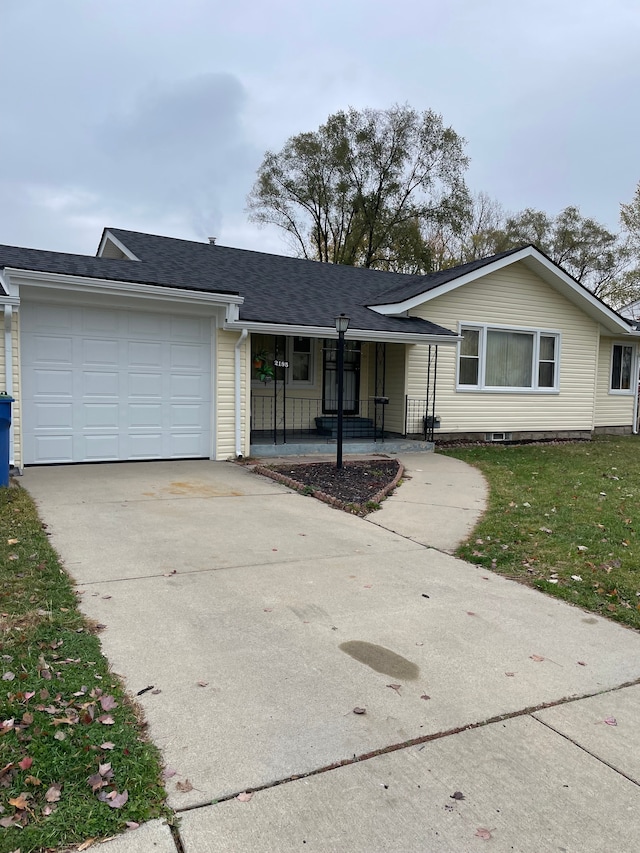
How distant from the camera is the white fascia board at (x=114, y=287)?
818 cm

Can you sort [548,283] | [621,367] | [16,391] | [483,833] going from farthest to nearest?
[621,367], [548,283], [16,391], [483,833]

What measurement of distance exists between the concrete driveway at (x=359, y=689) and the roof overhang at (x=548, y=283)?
8059 mm

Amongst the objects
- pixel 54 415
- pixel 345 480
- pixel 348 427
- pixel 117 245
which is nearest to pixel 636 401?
pixel 348 427

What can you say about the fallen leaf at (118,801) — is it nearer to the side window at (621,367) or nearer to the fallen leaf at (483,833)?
the fallen leaf at (483,833)

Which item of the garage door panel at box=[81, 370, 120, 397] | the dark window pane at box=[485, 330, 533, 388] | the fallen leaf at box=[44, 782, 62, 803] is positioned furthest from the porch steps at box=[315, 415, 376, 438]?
the fallen leaf at box=[44, 782, 62, 803]

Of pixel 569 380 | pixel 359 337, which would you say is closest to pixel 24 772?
pixel 359 337

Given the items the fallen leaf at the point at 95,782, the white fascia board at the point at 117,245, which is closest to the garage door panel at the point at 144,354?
the white fascia board at the point at 117,245

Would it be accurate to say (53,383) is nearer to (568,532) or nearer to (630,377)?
(568,532)

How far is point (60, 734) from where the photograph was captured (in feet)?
7.97

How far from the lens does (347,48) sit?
16.2 metres

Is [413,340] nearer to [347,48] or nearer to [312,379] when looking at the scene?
[312,379]

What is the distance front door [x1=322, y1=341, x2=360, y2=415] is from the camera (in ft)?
45.0

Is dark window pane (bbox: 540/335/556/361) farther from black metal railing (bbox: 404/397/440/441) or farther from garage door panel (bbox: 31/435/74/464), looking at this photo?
garage door panel (bbox: 31/435/74/464)

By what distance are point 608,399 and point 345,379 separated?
29.1 ft
